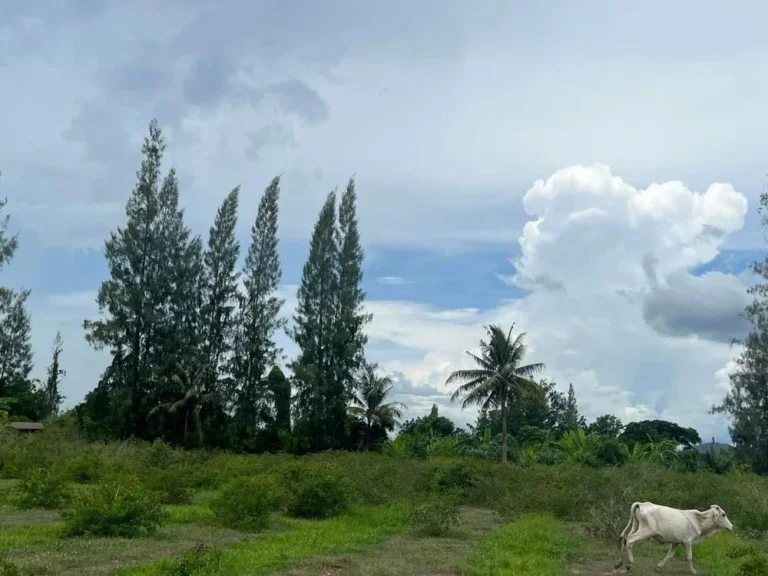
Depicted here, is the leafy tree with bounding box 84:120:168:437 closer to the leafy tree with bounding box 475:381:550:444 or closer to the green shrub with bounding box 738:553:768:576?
the leafy tree with bounding box 475:381:550:444

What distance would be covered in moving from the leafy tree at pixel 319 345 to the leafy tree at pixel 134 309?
8.93 m

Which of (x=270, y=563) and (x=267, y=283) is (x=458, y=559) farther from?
(x=267, y=283)

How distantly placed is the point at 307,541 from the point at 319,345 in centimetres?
Result: 3364

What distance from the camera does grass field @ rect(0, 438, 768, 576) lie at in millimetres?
11391

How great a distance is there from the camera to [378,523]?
59.2ft

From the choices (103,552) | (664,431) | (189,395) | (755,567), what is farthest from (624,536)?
(664,431)

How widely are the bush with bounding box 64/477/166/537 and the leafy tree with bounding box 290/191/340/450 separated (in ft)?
103

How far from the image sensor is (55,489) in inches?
715

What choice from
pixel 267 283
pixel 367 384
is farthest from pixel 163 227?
pixel 367 384

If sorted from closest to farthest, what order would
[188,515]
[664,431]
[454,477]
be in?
1. [188,515]
2. [454,477]
3. [664,431]

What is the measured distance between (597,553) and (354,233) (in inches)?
1483

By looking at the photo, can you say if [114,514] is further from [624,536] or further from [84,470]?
[84,470]

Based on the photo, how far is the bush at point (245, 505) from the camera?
1568 centimetres

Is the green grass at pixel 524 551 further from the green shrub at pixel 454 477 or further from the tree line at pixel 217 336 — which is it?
the tree line at pixel 217 336
